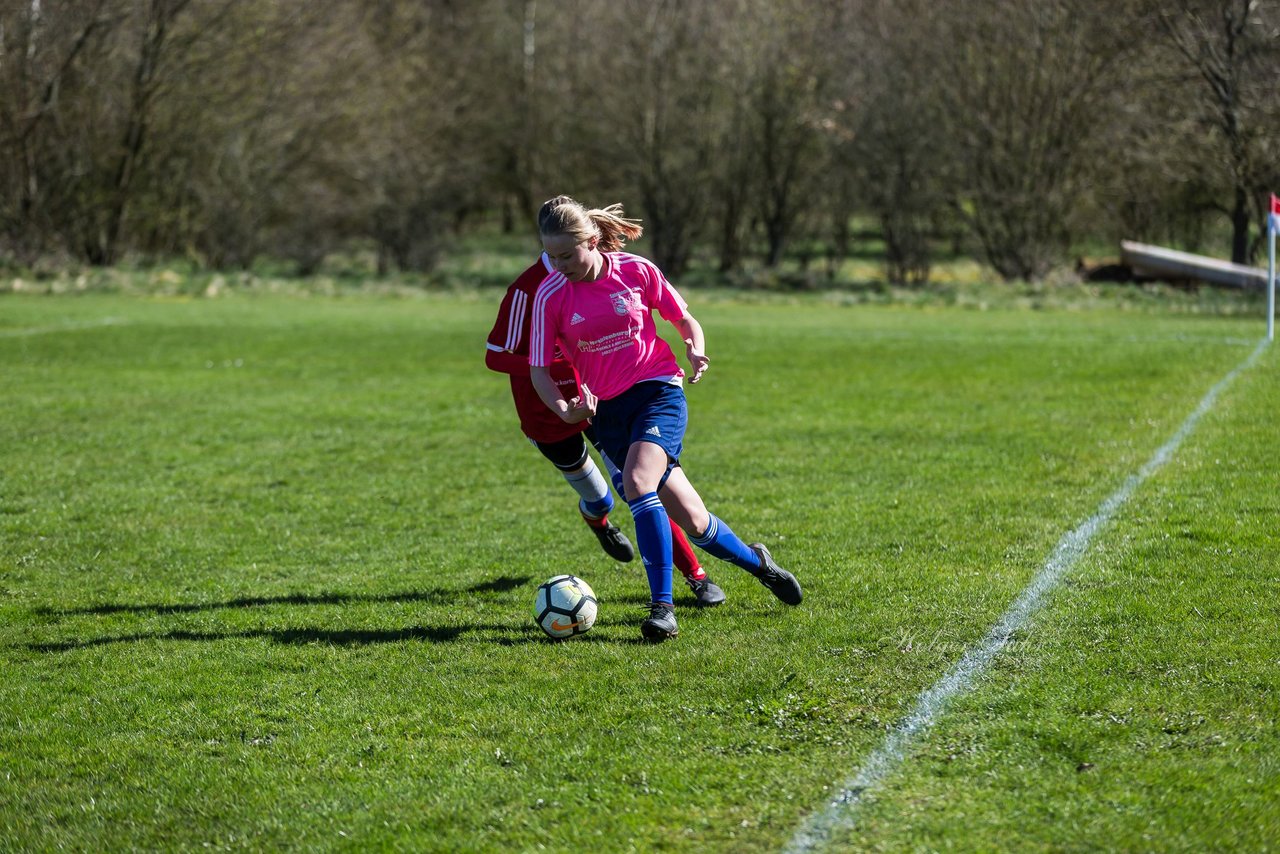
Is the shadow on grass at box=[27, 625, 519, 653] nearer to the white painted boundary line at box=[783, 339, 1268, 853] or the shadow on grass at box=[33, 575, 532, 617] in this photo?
the shadow on grass at box=[33, 575, 532, 617]

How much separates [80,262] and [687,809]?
3187 cm

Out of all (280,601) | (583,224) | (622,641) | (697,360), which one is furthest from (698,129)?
(622,641)

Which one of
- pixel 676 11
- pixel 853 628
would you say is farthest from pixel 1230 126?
pixel 853 628

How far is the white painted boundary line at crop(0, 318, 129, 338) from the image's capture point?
19.7m

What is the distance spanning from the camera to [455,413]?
1231 cm

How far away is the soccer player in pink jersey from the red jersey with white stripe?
0.78ft

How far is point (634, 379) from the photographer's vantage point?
5.46 metres

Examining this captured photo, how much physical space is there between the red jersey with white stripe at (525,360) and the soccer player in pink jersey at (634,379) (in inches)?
9.4

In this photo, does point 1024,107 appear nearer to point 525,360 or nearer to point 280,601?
point 525,360

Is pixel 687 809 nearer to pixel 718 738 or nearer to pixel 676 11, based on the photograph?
pixel 718 738

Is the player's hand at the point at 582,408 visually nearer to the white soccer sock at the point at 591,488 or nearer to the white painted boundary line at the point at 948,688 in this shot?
the white soccer sock at the point at 591,488

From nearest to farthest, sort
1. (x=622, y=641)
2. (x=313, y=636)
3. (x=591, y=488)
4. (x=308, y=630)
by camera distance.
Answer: (x=622, y=641), (x=313, y=636), (x=308, y=630), (x=591, y=488)

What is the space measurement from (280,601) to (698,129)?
1117 inches

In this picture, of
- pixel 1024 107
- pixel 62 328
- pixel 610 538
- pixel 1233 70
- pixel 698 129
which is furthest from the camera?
pixel 698 129
